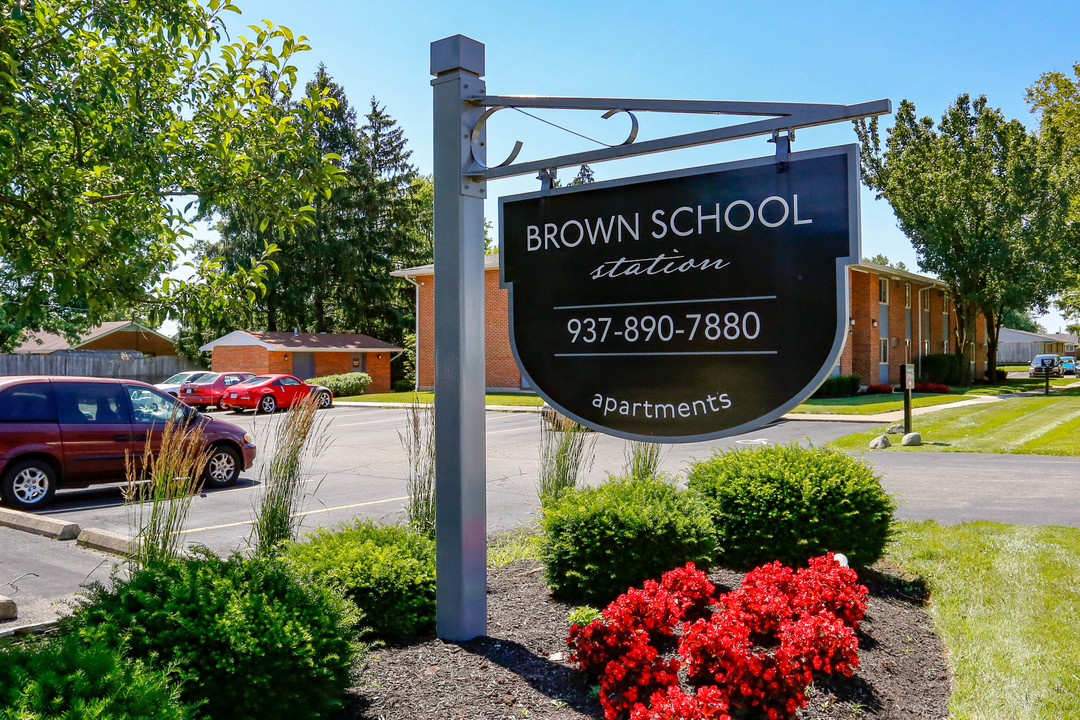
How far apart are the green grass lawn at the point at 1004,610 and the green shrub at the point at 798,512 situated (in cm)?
65

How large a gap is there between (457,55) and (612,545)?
3.09 m

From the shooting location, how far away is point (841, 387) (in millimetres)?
32531

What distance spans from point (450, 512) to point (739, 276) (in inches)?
79.4

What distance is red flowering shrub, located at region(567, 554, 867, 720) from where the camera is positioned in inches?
132

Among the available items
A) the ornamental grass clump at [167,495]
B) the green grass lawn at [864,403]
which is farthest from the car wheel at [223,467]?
the green grass lawn at [864,403]

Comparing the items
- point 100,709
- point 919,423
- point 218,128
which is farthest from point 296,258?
point 100,709

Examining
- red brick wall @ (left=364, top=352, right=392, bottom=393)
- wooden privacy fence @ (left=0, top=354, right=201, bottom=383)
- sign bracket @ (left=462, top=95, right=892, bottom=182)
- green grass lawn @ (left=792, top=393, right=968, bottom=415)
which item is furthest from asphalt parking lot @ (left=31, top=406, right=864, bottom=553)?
wooden privacy fence @ (left=0, top=354, right=201, bottom=383)

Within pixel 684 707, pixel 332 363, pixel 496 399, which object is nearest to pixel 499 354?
pixel 496 399

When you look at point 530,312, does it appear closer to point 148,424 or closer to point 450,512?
point 450,512

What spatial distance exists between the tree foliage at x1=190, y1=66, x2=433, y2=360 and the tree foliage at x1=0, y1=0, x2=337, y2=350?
1789 inches

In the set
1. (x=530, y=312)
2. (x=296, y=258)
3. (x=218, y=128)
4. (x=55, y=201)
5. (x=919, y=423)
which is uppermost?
(x=296, y=258)

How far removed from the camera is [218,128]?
5.00 meters

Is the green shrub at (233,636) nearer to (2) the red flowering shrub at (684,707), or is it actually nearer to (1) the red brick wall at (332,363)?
(2) the red flowering shrub at (684,707)

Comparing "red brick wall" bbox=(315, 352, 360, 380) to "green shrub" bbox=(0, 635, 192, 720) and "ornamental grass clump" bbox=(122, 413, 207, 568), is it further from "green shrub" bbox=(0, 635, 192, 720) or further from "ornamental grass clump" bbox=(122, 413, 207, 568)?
"green shrub" bbox=(0, 635, 192, 720)
